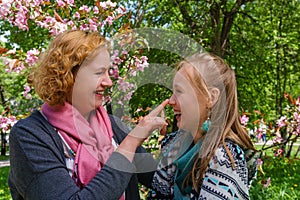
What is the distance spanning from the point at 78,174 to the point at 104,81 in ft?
1.07

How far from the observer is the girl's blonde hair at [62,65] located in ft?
4.48

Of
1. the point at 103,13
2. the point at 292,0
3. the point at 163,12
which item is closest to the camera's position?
the point at 103,13

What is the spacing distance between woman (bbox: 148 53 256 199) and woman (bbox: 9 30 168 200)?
192 millimetres

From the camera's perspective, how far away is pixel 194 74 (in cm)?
155

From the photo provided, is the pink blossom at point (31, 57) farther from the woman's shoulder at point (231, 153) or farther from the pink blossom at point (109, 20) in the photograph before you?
the woman's shoulder at point (231, 153)

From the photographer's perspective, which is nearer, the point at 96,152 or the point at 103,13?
the point at 96,152

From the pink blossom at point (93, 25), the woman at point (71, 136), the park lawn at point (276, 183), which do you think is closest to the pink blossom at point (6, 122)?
→ the pink blossom at point (93, 25)

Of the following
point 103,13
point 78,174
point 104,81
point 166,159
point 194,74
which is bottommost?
point 78,174

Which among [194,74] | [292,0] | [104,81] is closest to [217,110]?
[194,74]

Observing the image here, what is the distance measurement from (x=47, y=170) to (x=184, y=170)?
520mm

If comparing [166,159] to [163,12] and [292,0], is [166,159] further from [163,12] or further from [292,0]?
[292,0]

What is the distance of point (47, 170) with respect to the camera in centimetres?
125

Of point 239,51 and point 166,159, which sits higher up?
point 239,51

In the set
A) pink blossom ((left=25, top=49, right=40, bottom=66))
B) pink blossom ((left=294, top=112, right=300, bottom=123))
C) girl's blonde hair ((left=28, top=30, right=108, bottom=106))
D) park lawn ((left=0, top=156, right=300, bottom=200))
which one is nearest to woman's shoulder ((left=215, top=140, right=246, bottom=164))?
girl's blonde hair ((left=28, top=30, right=108, bottom=106))
